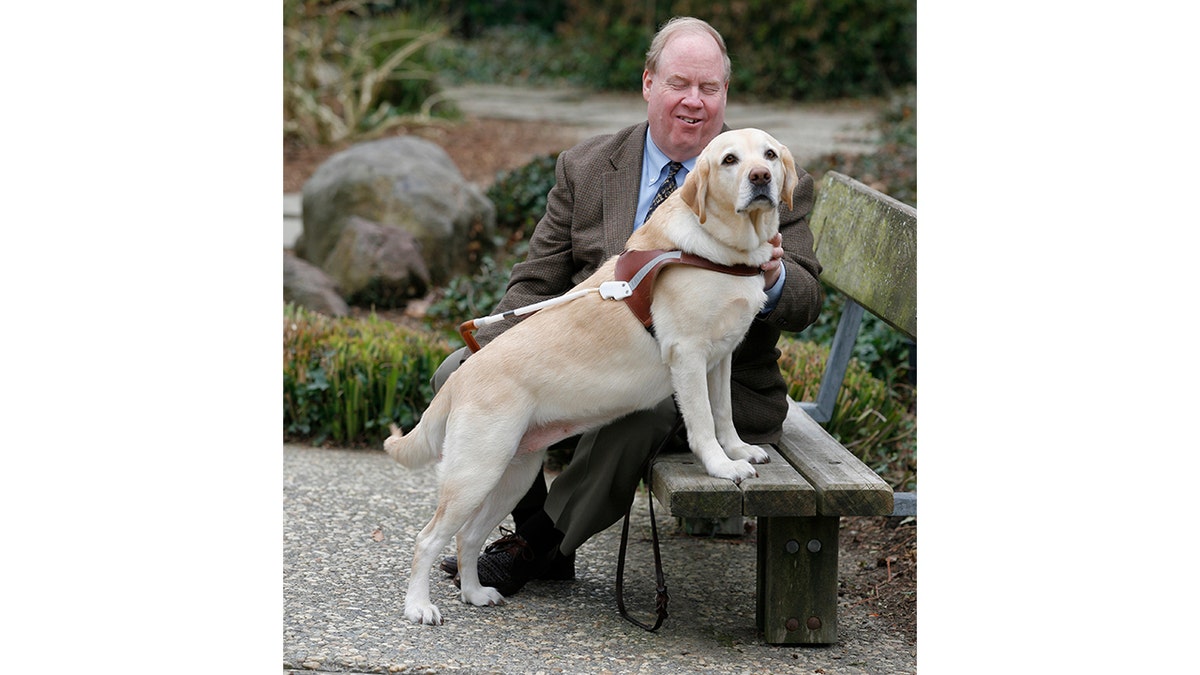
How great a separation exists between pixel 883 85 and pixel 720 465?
550 inches

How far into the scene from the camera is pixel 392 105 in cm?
1405

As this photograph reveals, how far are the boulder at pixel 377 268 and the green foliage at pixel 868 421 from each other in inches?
120

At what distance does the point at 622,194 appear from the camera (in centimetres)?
389

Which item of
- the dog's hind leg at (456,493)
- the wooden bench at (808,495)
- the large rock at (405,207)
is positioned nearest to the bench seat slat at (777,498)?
the wooden bench at (808,495)

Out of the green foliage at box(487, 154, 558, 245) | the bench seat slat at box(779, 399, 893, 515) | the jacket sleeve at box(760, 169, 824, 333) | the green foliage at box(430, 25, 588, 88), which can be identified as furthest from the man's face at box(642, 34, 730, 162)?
the green foliage at box(430, 25, 588, 88)

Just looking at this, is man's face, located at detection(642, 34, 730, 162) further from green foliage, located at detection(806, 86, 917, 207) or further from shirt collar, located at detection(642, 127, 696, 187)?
green foliage, located at detection(806, 86, 917, 207)

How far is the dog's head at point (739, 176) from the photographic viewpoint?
3178 mm

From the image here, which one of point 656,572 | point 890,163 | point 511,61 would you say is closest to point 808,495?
point 656,572

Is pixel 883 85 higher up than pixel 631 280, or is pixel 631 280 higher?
pixel 883 85

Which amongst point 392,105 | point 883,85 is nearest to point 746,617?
point 392,105

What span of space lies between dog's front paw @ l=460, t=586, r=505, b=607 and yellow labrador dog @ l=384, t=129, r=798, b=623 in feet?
0.59

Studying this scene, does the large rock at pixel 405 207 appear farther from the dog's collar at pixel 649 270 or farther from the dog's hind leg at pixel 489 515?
the dog's collar at pixel 649 270

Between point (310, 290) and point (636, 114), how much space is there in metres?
8.75

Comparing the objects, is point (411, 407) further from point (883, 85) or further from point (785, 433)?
point (883, 85)
